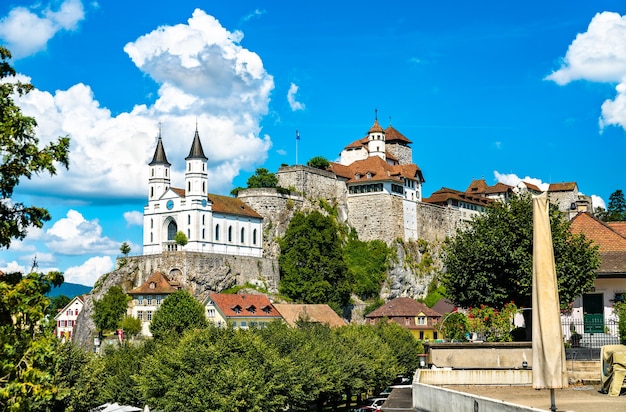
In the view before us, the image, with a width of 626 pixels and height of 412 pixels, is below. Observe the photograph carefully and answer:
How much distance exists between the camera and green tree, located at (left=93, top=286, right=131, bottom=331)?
3573 inches

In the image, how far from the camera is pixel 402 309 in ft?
334

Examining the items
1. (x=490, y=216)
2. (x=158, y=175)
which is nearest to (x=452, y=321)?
(x=490, y=216)

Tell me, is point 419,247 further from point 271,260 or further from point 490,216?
point 490,216

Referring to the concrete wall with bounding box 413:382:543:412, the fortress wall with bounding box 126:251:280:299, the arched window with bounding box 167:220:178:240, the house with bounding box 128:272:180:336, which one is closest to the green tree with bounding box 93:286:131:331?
the house with bounding box 128:272:180:336

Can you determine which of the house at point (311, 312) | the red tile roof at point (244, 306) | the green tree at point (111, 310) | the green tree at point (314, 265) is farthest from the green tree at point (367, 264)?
the green tree at point (111, 310)

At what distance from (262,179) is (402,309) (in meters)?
30.3

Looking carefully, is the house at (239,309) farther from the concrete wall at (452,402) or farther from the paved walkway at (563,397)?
the concrete wall at (452,402)

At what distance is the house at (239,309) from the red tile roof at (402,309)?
1502 cm

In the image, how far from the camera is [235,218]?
100m

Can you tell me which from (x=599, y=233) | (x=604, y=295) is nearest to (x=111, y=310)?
(x=599, y=233)

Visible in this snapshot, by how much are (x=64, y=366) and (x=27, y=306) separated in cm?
2733

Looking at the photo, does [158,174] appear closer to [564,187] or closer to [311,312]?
[311,312]

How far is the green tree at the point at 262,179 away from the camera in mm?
117812

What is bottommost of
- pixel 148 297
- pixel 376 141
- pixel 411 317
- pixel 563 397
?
pixel 411 317
